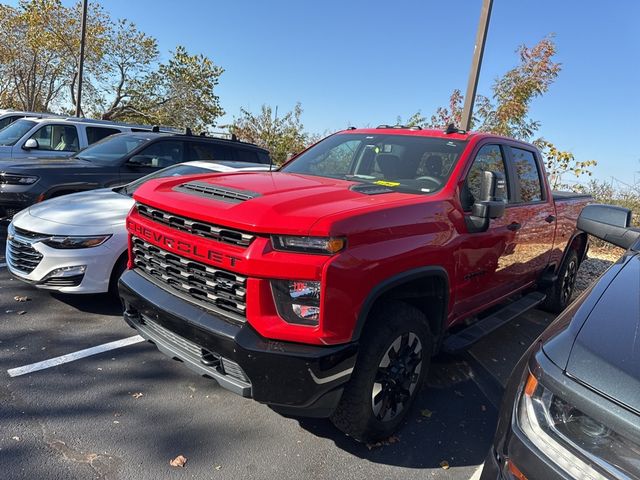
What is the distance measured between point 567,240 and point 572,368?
4470 millimetres

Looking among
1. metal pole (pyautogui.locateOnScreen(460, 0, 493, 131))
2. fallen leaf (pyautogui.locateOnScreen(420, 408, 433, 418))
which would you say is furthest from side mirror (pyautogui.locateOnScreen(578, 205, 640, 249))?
metal pole (pyautogui.locateOnScreen(460, 0, 493, 131))

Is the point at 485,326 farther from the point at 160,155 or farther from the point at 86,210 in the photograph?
the point at 160,155

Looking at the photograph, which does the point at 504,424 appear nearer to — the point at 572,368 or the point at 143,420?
the point at 572,368

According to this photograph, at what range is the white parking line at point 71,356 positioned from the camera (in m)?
3.25

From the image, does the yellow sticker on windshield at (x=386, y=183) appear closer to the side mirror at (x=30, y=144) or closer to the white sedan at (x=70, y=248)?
the white sedan at (x=70, y=248)

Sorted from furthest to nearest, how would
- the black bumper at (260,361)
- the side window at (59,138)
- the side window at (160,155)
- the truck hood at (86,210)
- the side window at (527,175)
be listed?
the side window at (59,138) → the side window at (160,155) → the side window at (527,175) → the truck hood at (86,210) → the black bumper at (260,361)

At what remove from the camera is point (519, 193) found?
423 cm

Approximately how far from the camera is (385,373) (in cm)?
269

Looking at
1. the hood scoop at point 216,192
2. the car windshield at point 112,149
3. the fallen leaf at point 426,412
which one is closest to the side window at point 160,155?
the car windshield at point 112,149

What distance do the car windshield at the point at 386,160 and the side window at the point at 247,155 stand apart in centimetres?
428

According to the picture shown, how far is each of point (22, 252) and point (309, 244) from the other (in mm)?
3322

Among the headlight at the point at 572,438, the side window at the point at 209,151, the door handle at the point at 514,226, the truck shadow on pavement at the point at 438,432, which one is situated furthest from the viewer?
the side window at the point at 209,151

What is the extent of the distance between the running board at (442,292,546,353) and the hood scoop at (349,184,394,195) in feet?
3.92

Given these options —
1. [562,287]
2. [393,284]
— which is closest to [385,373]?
[393,284]
